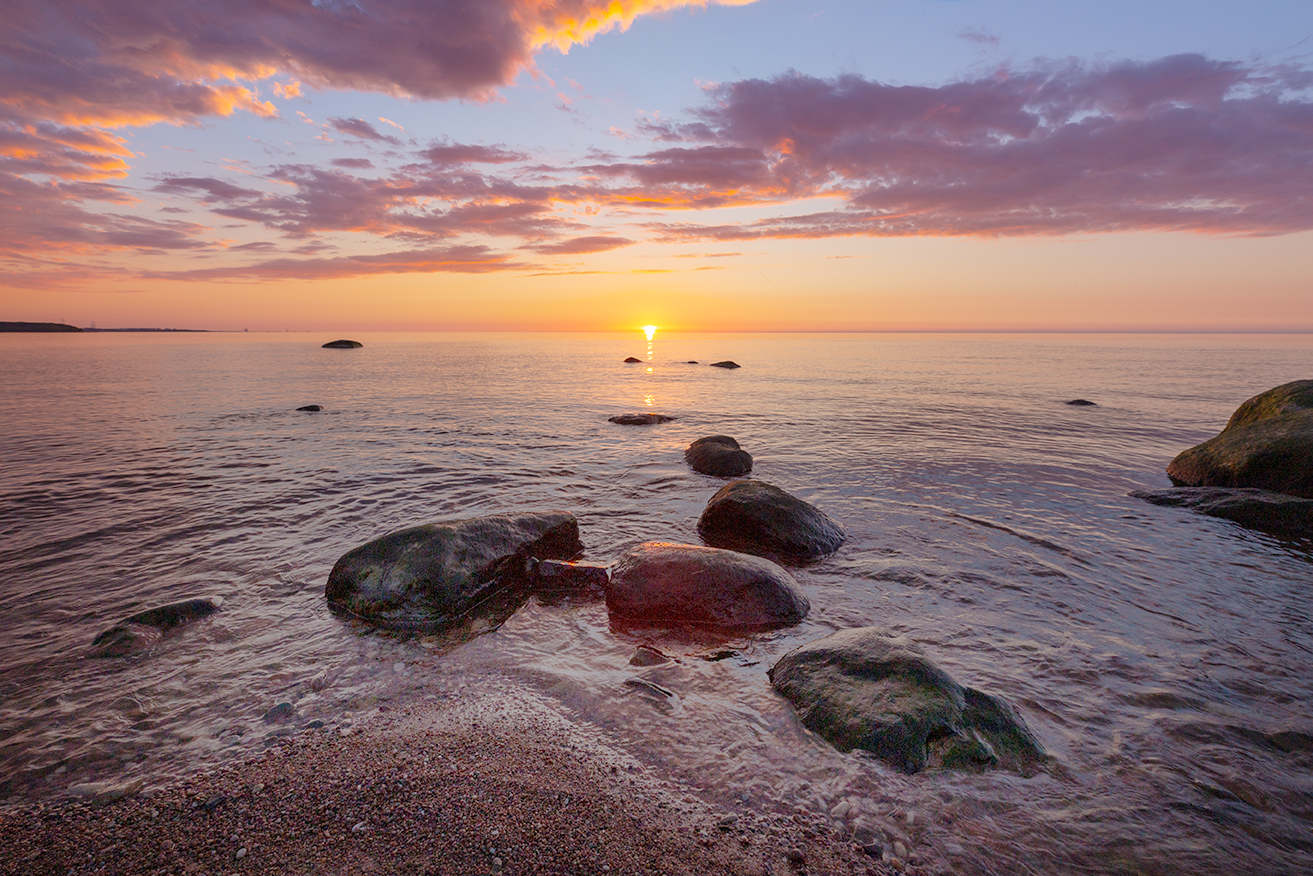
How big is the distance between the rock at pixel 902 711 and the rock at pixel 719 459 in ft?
29.6

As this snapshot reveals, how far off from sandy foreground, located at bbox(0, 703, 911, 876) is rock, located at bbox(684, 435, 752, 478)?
10.2 metres

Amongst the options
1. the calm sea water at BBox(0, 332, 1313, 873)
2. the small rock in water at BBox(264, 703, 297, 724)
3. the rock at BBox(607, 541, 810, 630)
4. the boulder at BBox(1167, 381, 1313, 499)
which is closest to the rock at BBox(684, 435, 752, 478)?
the calm sea water at BBox(0, 332, 1313, 873)

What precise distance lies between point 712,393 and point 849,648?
3058 cm

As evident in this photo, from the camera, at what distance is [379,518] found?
Answer: 10.3 m

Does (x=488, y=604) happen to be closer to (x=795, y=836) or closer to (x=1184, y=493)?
(x=795, y=836)

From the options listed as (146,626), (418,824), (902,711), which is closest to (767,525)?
(902,711)

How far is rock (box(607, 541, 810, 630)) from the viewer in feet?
21.5

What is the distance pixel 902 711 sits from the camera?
440 cm

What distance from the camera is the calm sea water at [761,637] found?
12.9ft

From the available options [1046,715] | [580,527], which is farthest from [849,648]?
[580,527]

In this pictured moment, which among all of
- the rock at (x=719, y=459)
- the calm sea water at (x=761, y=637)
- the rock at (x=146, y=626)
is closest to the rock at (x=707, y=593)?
the calm sea water at (x=761, y=637)

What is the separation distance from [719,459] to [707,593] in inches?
308

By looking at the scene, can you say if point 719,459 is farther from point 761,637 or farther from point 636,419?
point 636,419

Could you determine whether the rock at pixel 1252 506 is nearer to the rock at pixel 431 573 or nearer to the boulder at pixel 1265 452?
the boulder at pixel 1265 452
